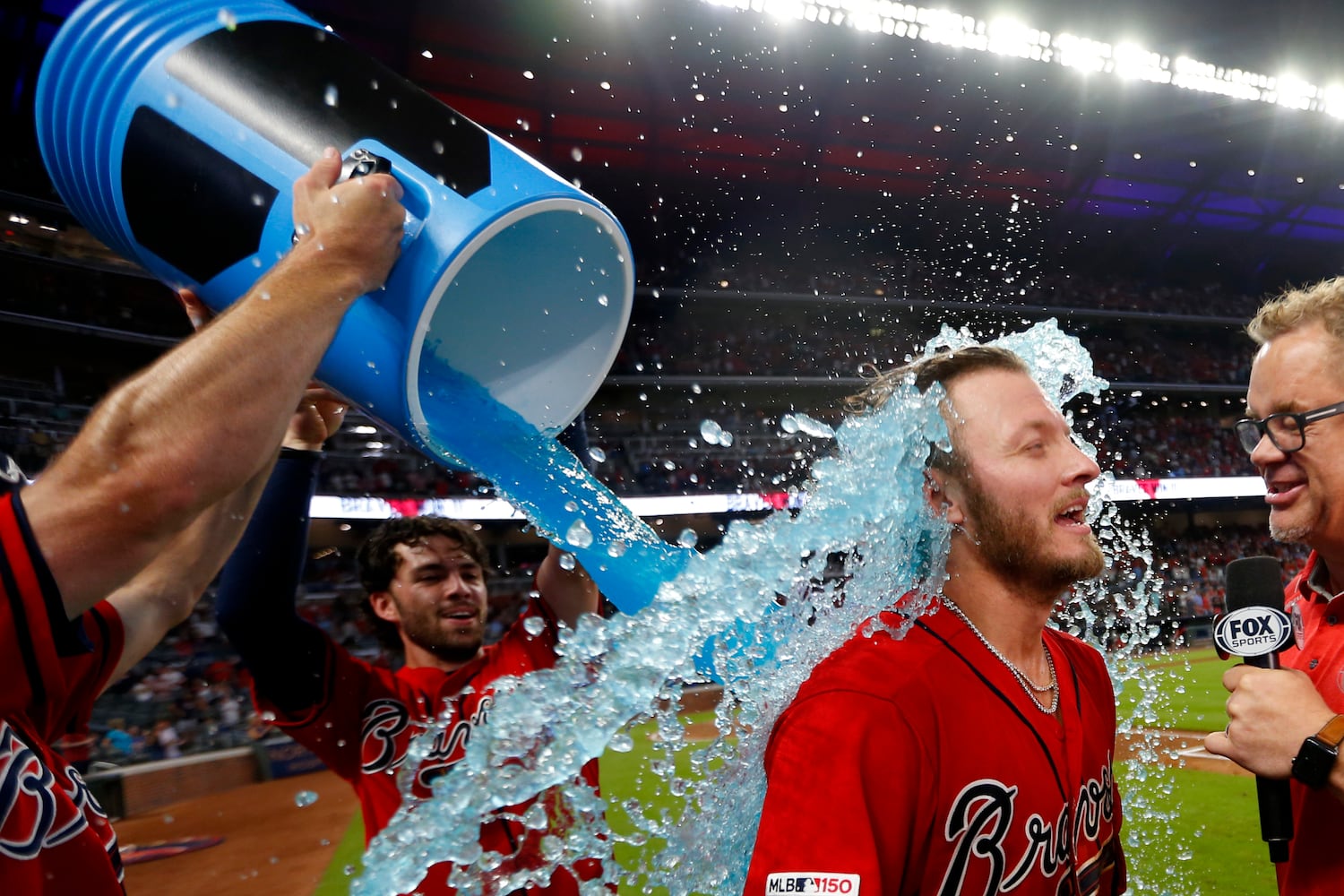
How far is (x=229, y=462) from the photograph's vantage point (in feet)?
3.52

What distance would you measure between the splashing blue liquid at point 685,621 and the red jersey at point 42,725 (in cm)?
51

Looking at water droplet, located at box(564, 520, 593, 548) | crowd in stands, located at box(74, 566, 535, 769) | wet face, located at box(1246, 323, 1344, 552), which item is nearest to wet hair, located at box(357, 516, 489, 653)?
water droplet, located at box(564, 520, 593, 548)

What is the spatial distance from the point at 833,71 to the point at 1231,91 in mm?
7920

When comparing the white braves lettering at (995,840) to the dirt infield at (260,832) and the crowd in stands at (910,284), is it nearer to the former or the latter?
the dirt infield at (260,832)

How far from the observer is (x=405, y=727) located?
2680 mm

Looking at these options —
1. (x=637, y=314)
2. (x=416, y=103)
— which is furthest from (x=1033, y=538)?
(x=637, y=314)

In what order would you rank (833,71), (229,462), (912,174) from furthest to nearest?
1. (912,174)
2. (833,71)
3. (229,462)

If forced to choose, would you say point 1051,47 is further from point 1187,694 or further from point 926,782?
point 926,782

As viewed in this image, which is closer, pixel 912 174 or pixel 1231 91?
pixel 1231 91

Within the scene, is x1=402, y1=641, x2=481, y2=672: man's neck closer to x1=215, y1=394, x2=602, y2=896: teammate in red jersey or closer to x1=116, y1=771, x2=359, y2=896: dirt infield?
x1=215, y1=394, x2=602, y2=896: teammate in red jersey

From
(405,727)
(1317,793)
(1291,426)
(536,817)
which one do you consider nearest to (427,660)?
(405,727)

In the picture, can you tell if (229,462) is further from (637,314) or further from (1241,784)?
(637,314)

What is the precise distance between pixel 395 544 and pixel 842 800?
2.14 meters

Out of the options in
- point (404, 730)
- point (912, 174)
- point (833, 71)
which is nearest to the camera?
point (404, 730)
